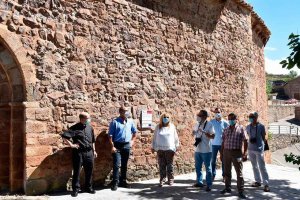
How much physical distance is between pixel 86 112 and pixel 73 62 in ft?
3.18

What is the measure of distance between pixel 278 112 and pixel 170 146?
38296mm

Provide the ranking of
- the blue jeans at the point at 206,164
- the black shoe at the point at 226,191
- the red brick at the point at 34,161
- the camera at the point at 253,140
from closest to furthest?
the red brick at the point at 34,161 < the black shoe at the point at 226,191 < the blue jeans at the point at 206,164 < the camera at the point at 253,140

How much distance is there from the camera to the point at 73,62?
623 cm

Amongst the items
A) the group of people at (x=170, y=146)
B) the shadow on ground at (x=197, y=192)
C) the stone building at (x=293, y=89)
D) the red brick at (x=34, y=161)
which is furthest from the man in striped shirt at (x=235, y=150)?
the stone building at (x=293, y=89)

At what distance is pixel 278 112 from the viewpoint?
136 feet

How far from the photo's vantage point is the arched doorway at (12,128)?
5559 millimetres

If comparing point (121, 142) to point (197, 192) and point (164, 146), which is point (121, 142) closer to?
point (164, 146)

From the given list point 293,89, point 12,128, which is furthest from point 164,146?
point 293,89

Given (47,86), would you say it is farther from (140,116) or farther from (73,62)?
(140,116)

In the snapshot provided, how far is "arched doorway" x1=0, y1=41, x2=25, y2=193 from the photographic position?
5.56 metres

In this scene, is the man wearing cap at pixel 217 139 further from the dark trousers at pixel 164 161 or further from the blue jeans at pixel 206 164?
the dark trousers at pixel 164 161

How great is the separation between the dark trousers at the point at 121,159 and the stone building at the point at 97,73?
1.14 feet

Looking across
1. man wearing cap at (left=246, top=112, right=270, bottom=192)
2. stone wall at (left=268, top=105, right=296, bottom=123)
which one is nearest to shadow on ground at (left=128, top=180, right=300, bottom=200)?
man wearing cap at (left=246, top=112, right=270, bottom=192)

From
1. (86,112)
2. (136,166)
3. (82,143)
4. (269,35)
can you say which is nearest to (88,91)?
(86,112)
